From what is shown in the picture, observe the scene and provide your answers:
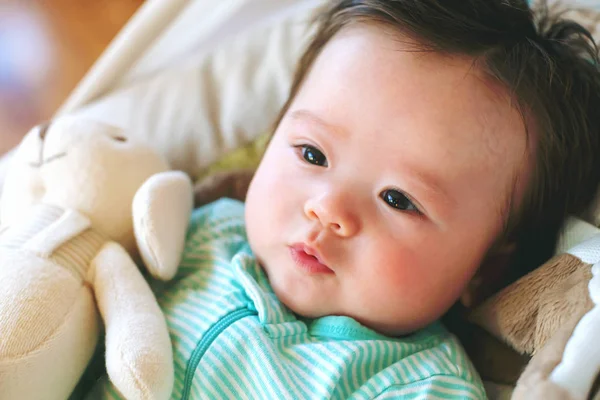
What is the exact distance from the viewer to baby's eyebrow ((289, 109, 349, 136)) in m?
0.79

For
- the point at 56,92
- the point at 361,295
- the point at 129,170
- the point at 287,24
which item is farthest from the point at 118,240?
the point at 56,92

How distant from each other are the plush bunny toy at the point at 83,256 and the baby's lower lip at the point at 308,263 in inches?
6.6

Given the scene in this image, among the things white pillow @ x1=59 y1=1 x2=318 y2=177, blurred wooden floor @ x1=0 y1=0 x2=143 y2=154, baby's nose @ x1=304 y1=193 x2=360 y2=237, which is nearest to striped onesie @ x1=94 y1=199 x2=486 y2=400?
baby's nose @ x1=304 y1=193 x2=360 y2=237

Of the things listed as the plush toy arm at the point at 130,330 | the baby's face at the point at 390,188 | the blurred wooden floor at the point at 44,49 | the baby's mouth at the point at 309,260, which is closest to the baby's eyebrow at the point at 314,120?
the baby's face at the point at 390,188

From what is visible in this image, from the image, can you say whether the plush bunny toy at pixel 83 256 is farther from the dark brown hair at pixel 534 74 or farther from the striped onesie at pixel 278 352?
the dark brown hair at pixel 534 74

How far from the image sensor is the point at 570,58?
2.85 feet

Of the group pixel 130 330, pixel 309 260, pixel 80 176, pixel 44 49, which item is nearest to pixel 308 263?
pixel 309 260

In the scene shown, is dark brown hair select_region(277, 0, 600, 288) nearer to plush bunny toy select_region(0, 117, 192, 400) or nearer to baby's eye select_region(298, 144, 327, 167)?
baby's eye select_region(298, 144, 327, 167)

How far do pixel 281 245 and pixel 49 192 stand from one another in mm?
306

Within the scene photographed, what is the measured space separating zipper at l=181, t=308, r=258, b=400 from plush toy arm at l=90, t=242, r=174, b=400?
4cm

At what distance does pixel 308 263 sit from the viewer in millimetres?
776

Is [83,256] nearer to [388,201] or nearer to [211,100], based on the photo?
[388,201]

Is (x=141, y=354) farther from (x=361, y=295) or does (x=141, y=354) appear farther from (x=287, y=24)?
(x=287, y=24)

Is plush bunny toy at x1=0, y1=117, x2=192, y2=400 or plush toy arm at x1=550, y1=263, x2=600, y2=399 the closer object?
plush toy arm at x1=550, y1=263, x2=600, y2=399
